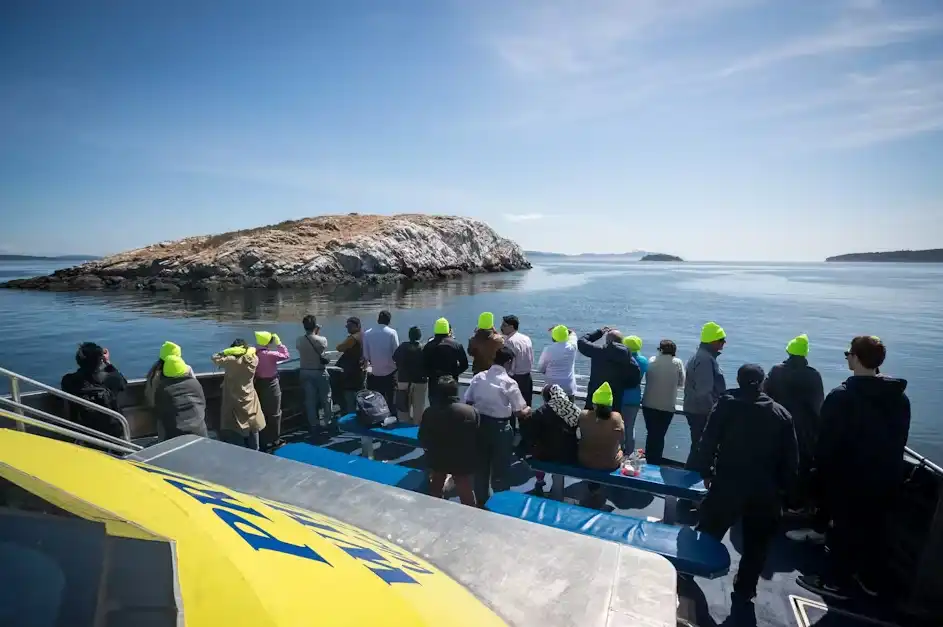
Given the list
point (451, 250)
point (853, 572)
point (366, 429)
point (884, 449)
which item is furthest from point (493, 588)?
point (451, 250)

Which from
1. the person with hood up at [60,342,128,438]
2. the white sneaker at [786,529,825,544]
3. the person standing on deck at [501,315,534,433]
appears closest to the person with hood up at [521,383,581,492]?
the person standing on deck at [501,315,534,433]

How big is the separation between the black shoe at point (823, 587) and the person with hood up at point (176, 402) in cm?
637

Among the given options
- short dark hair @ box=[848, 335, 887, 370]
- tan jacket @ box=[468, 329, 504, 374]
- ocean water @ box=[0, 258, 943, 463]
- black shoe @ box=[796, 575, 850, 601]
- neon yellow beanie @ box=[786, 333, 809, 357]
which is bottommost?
ocean water @ box=[0, 258, 943, 463]

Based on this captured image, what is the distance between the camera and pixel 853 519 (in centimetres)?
406

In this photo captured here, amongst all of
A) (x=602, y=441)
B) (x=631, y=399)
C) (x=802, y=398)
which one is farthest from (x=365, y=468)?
(x=802, y=398)

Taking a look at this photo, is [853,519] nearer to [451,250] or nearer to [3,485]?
[3,485]

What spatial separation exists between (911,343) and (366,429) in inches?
1271

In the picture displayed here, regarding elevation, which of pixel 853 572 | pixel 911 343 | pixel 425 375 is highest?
pixel 425 375

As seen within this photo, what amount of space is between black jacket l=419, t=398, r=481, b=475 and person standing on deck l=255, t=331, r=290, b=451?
3151 millimetres

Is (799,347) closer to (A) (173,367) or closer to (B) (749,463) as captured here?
(B) (749,463)

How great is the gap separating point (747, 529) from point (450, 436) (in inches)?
103

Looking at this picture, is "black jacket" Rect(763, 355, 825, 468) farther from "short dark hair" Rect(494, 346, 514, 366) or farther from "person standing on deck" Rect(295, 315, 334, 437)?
"person standing on deck" Rect(295, 315, 334, 437)

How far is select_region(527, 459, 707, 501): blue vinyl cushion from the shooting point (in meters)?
4.79

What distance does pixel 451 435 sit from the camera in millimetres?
4543
